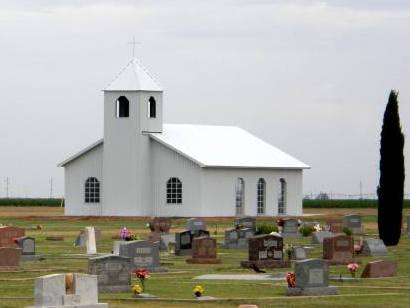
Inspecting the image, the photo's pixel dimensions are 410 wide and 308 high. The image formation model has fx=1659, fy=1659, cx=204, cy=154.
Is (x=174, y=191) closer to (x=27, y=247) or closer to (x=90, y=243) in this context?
(x=90, y=243)

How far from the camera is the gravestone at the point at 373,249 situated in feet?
168

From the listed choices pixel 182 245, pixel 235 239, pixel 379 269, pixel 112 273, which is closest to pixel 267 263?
pixel 379 269

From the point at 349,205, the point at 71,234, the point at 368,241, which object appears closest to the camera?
the point at 368,241

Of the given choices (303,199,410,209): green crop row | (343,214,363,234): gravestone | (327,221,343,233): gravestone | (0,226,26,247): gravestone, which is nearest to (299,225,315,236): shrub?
(327,221,343,233): gravestone

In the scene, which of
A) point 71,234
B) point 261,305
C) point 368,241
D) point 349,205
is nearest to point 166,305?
point 261,305

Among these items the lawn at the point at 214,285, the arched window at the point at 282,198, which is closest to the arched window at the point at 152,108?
the arched window at the point at 282,198

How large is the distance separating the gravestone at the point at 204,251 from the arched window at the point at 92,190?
39.8m

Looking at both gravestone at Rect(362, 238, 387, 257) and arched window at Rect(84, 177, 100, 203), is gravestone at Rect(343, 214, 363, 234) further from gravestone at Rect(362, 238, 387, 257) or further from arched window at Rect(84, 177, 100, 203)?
arched window at Rect(84, 177, 100, 203)

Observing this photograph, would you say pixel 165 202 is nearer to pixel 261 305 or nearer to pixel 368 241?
pixel 368 241

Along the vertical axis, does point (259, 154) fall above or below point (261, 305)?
above

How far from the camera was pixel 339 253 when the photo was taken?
47.6 meters

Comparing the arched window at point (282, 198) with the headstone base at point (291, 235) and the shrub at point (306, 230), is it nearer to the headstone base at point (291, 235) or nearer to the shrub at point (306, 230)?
the shrub at point (306, 230)

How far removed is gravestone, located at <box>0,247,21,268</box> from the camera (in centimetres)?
4272

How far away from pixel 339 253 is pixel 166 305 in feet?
54.6
